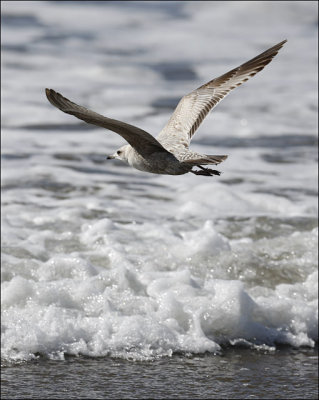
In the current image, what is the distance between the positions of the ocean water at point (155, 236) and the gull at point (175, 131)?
1530 mm

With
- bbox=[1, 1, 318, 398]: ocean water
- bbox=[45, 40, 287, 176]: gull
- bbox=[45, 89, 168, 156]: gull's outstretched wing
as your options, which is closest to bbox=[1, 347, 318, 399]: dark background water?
bbox=[1, 1, 318, 398]: ocean water

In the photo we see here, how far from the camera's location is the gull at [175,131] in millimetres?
3645

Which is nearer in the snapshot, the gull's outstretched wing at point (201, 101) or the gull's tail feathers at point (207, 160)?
the gull's tail feathers at point (207, 160)

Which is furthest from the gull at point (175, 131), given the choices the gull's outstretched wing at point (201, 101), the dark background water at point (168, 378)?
the dark background water at point (168, 378)

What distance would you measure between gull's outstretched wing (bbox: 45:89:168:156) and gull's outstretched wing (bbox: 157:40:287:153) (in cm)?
57

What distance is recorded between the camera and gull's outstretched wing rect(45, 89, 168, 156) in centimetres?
357

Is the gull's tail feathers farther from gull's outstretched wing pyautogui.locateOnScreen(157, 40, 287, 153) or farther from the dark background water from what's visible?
the dark background water

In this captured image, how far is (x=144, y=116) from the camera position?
11.2 metres

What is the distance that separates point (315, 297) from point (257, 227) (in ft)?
4.38

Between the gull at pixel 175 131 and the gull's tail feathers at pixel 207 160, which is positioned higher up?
the gull at pixel 175 131

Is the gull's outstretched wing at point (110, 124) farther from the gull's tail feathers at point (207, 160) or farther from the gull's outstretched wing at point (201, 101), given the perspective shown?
Result: the gull's outstretched wing at point (201, 101)

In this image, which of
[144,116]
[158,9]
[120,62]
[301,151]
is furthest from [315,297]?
[158,9]

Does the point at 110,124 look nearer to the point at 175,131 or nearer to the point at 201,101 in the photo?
the point at 175,131

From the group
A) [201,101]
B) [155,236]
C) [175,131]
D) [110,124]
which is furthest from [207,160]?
[155,236]
